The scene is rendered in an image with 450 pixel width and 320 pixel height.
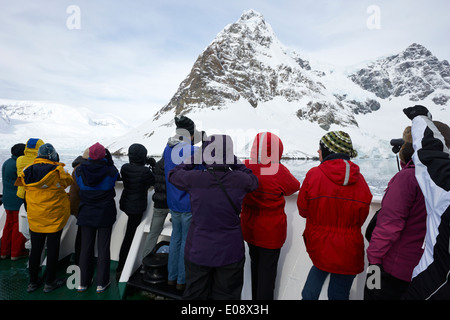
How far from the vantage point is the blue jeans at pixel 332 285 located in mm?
1820

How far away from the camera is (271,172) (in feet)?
6.61

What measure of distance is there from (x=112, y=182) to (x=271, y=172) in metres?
1.82

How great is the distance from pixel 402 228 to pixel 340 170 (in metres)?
0.50

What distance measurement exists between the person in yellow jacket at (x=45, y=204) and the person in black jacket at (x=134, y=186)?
620mm

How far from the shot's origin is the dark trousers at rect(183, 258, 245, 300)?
1754 mm

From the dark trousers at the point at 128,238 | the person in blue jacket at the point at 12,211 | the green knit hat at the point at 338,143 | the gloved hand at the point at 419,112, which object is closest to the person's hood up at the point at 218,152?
the green knit hat at the point at 338,143

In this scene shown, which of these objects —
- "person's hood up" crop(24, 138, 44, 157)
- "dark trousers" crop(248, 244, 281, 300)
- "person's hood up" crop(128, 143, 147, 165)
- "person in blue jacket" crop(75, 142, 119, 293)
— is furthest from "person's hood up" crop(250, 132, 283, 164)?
"person's hood up" crop(24, 138, 44, 157)

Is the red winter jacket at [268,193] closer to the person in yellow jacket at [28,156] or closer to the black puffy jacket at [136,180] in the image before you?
the black puffy jacket at [136,180]

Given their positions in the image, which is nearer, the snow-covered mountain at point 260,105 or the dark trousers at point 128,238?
the dark trousers at point 128,238

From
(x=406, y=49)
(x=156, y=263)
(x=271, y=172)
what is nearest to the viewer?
(x=271, y=172)

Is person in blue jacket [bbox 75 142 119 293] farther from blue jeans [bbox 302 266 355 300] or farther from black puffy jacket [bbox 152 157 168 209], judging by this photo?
blue jeans [bbox 302 266 355 300]
